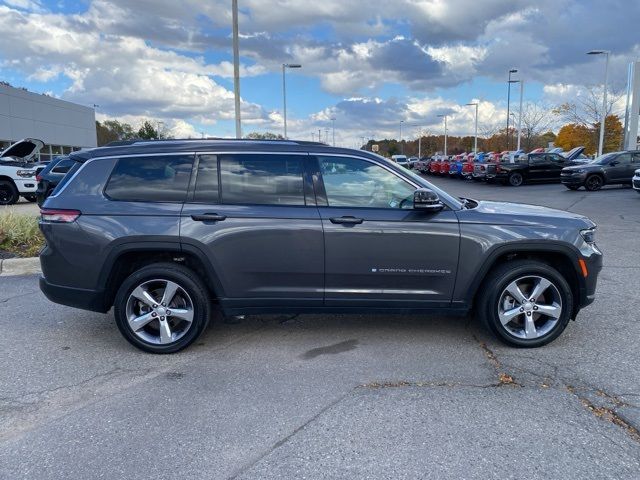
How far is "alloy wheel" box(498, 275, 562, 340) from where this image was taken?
4281 mm

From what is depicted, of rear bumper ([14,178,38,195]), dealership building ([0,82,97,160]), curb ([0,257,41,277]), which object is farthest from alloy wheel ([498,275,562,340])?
dealership building ([0,82,97,160])

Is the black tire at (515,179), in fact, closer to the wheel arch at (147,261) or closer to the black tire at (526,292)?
the black tire at (526,292)

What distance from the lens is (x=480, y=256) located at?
4203 mm

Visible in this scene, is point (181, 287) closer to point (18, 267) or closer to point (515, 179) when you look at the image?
point (18, 267)

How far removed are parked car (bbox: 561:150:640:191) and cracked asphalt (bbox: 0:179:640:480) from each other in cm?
1747

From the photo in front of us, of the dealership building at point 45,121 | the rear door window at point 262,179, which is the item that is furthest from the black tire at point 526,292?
the dealership building at point 45,121

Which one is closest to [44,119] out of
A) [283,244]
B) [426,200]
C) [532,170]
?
[532,170]

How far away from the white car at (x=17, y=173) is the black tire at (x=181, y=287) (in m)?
14.2

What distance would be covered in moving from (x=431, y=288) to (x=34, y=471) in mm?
3092

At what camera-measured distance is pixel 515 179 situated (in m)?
25.3

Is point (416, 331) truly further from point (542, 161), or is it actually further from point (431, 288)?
point (542, 161)

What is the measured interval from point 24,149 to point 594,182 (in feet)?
72.2

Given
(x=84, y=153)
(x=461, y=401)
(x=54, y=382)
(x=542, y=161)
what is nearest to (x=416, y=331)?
(x=461, y=401)

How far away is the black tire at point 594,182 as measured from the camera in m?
20.6
